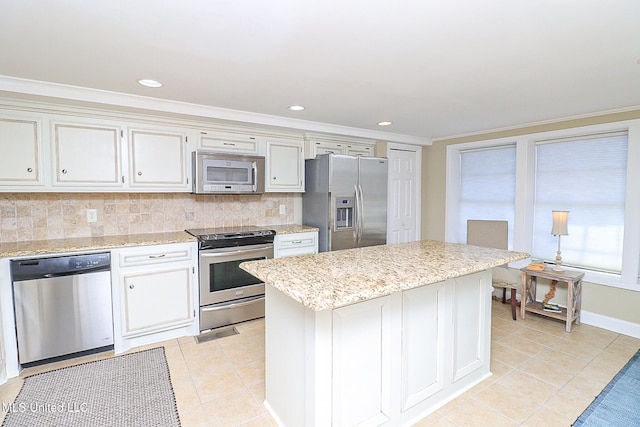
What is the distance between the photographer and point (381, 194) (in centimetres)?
412

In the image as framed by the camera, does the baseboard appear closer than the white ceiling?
No

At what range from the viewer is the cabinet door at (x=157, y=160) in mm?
2982

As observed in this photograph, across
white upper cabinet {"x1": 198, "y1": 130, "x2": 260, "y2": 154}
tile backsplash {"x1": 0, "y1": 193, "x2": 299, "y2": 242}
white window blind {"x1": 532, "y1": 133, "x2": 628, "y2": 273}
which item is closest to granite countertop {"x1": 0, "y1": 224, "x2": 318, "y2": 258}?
tile backsplash {"x1": 0, "y1": 193, "x2": 299, "y2": 242}

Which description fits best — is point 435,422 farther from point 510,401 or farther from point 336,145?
point 336,145

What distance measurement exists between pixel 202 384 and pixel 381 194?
2885mm

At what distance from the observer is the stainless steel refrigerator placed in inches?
147

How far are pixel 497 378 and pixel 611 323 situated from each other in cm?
187

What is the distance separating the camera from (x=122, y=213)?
10.4ft

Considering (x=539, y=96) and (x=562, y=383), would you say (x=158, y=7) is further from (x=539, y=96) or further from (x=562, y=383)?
(x=562, y=383)

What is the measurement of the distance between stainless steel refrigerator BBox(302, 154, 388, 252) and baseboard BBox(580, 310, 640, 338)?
2297mm

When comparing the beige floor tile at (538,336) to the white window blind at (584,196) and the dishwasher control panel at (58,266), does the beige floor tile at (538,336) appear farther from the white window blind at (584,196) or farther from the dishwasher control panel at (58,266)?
the dishwasher control panel at (58,266)

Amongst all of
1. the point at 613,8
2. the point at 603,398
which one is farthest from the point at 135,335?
the point at 613,8

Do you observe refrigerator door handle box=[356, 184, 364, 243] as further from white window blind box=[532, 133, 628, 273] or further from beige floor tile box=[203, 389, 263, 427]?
beige floor tile box=[203, 389, 263, 427]

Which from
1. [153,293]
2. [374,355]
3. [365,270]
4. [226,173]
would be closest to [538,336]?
[374,355]
